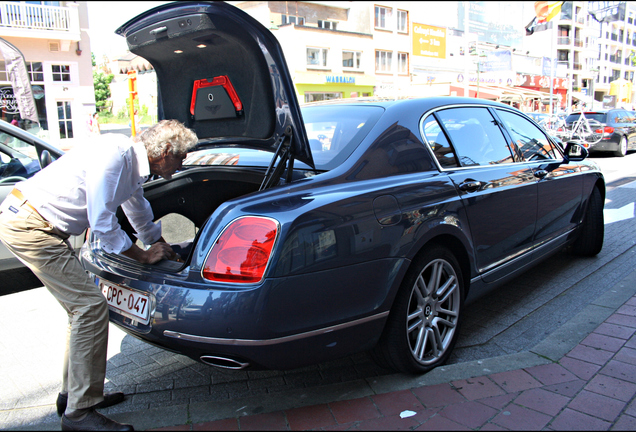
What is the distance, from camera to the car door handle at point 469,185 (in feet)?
9.45

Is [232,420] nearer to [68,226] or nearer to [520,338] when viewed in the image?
[68,226]

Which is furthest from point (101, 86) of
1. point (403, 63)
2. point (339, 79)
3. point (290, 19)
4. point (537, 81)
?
point (537, 81)

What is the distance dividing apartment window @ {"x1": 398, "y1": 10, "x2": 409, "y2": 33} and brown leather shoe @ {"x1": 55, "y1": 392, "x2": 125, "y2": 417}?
1731 inches

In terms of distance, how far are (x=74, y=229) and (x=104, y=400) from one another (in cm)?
90

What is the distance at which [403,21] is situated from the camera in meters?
42.7

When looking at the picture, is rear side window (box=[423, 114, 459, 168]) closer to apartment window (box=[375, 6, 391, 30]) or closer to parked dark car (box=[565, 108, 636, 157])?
parked dark car (box=[565, 108, 636, 157])

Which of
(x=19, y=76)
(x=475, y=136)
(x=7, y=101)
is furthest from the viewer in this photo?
(x=7, y=101)

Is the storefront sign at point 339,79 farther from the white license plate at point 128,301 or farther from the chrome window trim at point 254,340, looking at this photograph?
the chrome window trim at point 254,340

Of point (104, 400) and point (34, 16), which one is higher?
point (34, 16)

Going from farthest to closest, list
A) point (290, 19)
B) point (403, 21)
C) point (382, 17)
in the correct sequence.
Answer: point (403, 21) < point (382, 17) < point (290, 19)

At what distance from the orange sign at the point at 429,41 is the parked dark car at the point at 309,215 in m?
44.0

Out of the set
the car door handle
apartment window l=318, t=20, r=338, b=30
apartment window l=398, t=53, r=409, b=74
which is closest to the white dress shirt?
the car door handle

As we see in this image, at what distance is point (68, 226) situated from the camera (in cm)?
232

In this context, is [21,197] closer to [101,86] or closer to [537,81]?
[101,86]
